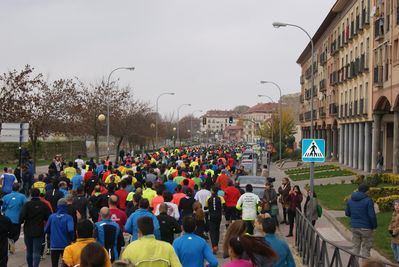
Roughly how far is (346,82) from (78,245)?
45157 millimetres

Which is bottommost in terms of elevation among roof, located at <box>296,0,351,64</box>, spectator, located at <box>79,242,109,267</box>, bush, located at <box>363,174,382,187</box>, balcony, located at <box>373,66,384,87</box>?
bush, located at <box>363,174,382,187</box>

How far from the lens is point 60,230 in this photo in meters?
10.1

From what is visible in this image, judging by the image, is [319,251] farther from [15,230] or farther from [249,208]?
[15,230]

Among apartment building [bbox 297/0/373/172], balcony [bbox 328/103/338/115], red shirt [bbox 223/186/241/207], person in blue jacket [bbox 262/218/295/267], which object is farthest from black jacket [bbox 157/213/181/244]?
balcony [bbox 328/103/338/115]

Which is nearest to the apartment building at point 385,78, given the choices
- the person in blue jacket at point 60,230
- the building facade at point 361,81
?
the building facade at point 361,81

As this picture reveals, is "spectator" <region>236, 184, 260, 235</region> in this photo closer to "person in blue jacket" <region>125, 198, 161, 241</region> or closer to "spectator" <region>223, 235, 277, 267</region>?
"person in blue jacket" <region>125, 198, 161, 241</region>

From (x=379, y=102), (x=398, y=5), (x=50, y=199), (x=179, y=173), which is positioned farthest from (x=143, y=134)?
(x=50, y=199)

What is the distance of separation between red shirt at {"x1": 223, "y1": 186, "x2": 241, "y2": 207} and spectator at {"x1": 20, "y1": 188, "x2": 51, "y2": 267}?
5.99 m

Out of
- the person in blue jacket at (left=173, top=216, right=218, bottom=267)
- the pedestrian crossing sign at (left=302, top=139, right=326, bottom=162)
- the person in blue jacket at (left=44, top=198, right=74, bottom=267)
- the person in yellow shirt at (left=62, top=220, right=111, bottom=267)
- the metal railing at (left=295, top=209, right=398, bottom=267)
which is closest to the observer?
the person in yellow shirt at (left=62, top=220, right=111, bottom=267)

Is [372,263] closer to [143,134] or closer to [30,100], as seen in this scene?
[30,100]

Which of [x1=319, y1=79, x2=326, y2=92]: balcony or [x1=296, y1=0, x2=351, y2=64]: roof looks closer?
[x1=296, y1=0, x2=351, y2=64]: roof

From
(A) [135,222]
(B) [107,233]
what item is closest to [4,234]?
(B) [107,233]

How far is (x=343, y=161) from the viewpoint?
53.5 m

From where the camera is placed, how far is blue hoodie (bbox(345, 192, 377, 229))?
1233 cm
